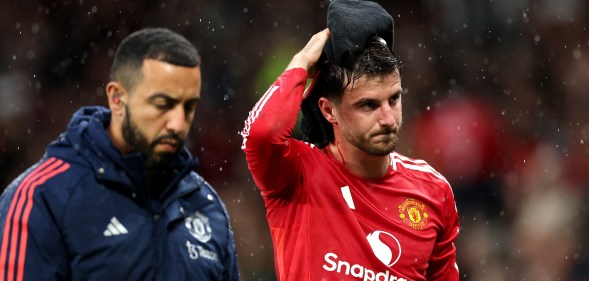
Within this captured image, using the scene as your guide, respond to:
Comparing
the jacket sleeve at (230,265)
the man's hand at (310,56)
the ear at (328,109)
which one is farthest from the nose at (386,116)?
the jacket sleeve at (230,265)

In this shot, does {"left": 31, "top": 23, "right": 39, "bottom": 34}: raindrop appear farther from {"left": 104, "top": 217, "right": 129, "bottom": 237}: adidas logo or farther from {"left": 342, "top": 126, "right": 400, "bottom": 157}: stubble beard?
{"left": 104, "top": 217, "right": 129, "bottom": 237}: adidas logo

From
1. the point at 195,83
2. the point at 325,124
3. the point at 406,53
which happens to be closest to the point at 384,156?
the point at 325,124

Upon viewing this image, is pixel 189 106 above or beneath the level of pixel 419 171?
above

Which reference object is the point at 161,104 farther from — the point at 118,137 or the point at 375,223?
the point at 375,223

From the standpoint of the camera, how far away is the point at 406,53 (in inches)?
327

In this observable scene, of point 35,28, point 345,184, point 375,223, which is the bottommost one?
point 35,28

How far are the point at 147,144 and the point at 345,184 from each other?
143 centimetres

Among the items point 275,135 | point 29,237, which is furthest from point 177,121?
point 275,135

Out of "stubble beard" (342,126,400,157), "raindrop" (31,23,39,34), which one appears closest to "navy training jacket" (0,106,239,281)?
"stubble beard" (342,126,400,157)

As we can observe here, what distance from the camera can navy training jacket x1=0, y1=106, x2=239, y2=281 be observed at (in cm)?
292

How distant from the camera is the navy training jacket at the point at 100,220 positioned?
2.92 metres

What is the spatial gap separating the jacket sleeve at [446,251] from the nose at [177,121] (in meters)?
1.73

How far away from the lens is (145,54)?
3182mm

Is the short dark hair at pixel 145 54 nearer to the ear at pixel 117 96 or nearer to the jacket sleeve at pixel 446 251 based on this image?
the ear at pixel 117 96
